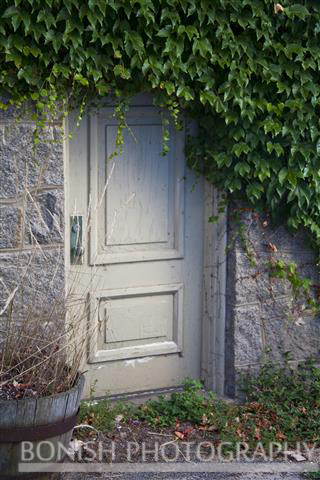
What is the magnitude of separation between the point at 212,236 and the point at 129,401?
1.21 metres

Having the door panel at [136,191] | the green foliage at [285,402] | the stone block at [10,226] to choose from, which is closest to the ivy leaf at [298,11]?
the door panel at [136,191]

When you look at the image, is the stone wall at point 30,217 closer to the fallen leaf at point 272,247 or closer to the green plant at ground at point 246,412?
the green plant at ground at point 246,412

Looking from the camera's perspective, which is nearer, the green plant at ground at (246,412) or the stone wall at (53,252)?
the stone wall at (53,252)

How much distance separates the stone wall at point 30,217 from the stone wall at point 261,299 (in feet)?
4.13

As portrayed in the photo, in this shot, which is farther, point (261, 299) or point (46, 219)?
point (261, 299)

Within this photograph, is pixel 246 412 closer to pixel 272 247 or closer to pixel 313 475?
pixel 313 475

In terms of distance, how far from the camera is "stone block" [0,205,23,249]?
4898 mm

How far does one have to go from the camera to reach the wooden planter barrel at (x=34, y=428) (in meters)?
4.27

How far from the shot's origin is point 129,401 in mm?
5734

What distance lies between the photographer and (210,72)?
530 centimetres

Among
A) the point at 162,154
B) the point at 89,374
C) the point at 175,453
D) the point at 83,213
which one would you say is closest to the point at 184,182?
the point at 162,154

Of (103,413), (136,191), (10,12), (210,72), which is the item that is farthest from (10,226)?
(210,72)

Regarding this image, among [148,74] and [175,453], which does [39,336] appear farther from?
[148,74]

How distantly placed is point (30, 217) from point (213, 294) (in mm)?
1489
